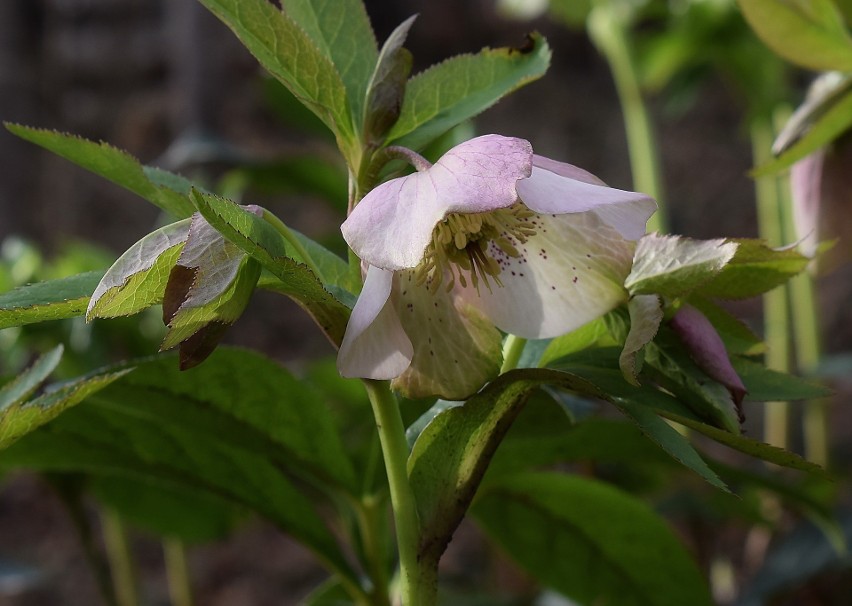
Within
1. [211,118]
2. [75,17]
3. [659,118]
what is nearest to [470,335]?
[211,118]

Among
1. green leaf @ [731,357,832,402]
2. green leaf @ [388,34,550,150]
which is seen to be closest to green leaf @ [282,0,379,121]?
green leaf @ [388,34,550,150]

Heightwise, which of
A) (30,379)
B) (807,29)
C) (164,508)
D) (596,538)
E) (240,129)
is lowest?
(240,129)

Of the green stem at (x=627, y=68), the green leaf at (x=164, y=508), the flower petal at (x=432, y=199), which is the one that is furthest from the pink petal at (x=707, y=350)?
the green stem at (x=627, y=68)

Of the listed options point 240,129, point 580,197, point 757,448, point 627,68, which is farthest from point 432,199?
point 240,129

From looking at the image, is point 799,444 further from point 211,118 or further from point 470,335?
point 211,118

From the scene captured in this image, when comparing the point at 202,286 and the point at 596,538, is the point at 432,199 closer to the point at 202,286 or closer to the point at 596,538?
the point at 202,286

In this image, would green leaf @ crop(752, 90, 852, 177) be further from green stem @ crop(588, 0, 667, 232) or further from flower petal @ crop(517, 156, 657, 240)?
green stem @ crop(588, 0, 667, 232)
